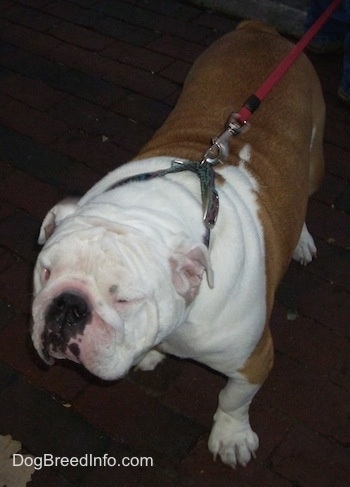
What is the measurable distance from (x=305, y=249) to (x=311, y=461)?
3.85 ft

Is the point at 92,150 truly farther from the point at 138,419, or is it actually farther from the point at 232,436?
the point at 232,436

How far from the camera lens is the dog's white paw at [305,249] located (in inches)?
142

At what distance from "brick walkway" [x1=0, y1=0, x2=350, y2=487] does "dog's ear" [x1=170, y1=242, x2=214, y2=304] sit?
45.1 inches

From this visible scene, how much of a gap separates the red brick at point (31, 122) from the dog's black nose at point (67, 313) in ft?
8.73

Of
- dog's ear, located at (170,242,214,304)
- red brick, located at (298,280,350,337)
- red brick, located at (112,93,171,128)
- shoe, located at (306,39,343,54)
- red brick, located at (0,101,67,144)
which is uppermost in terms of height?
dog's ear, located at (170,242,214,304)

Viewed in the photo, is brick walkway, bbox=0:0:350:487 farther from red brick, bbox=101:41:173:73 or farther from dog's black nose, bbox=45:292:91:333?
dog's black nose, bbox=45:292:91:333

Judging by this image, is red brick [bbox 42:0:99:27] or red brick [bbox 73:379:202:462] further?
red brick [bbox 42:0:99:27]

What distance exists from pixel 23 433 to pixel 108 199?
4.44 ft

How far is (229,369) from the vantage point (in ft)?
8.12

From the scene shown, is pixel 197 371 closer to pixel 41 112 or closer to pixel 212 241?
pixel 212 241

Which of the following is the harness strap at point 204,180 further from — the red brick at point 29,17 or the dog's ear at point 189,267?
the red brick at point 29,17

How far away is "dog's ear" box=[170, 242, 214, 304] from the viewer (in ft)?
6.49

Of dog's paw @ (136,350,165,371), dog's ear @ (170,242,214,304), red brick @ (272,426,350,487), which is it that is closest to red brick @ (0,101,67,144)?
dog's paw @ (136,350,165,371)

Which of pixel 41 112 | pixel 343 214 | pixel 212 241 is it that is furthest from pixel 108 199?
pixel 41 112
